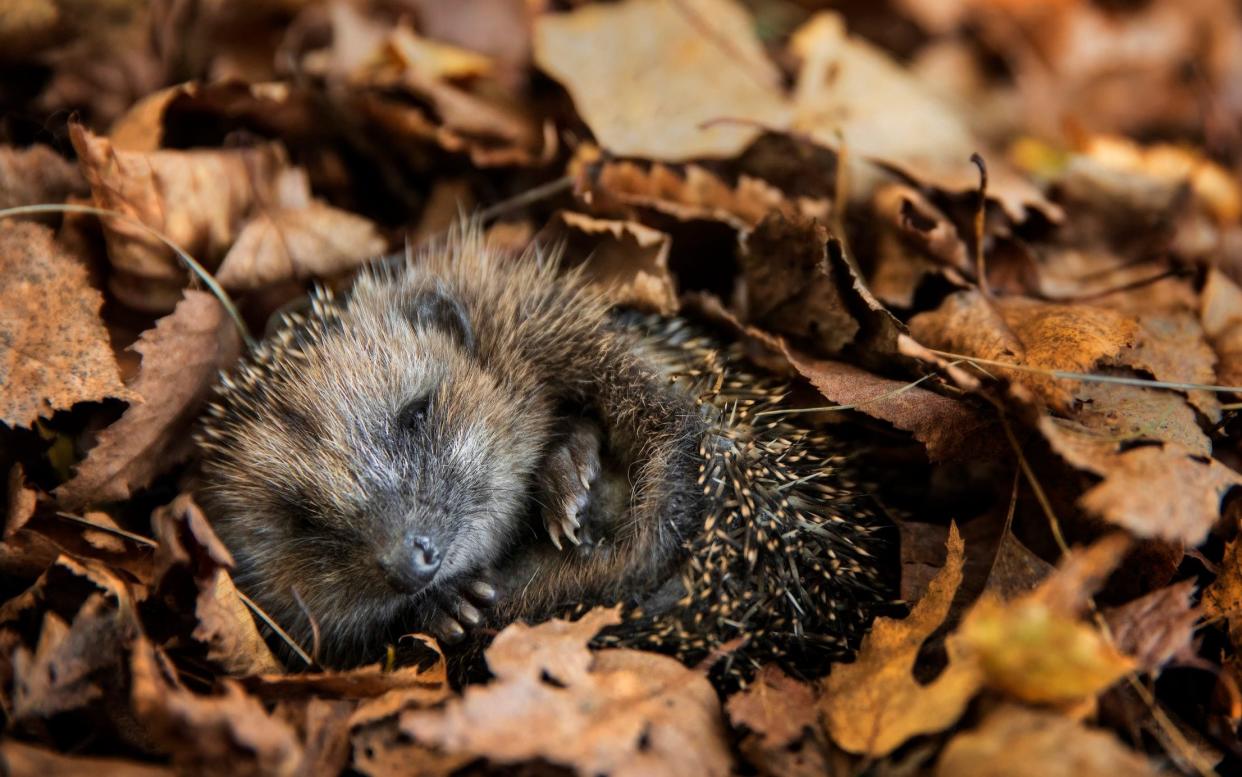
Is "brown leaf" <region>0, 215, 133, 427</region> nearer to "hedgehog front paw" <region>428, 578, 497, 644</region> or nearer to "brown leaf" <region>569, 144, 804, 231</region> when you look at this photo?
"hedgehog front paw" <region>428, 578, 497, 644</region>

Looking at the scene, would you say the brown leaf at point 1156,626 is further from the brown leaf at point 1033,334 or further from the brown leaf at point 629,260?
the brown leaf at point 629,260

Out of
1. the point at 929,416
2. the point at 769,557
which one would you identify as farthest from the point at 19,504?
the point at 929,416

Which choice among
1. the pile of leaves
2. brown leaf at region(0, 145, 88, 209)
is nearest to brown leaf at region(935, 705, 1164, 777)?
the pile of leaves

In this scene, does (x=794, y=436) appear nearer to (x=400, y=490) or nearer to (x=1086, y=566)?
(x=1086, y=566)

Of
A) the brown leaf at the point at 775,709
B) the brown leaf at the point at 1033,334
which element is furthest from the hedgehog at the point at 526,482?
the brown leaf at the point at 1033,334

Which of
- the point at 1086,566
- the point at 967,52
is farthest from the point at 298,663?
the point at 967,52

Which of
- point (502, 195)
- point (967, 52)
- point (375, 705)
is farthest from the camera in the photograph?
point (967, 52)
